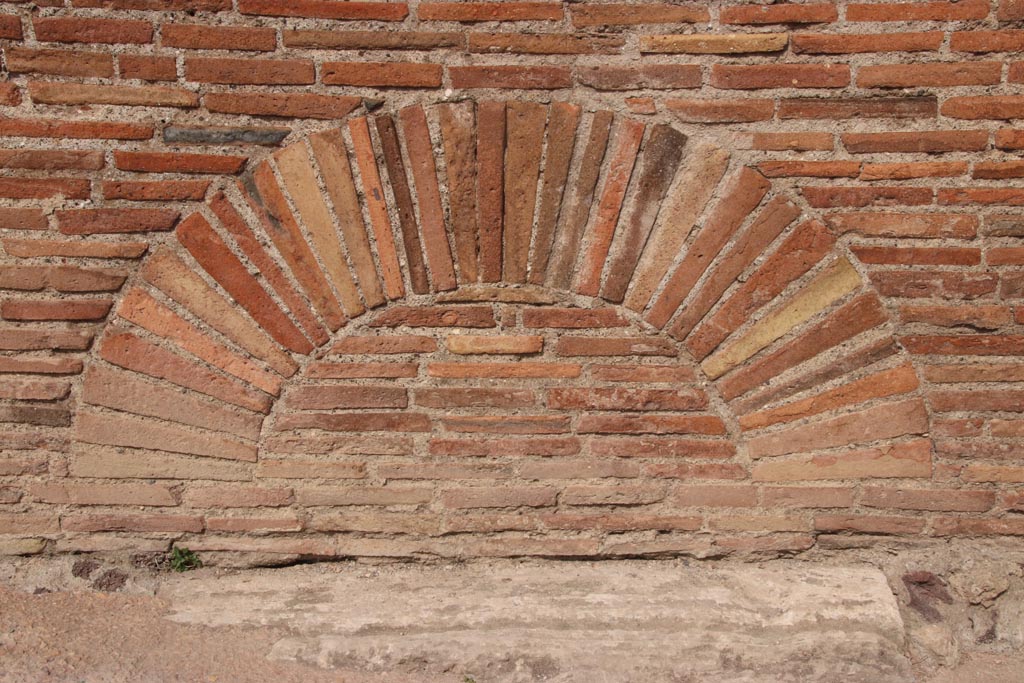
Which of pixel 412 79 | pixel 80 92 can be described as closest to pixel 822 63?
pixel 412 79

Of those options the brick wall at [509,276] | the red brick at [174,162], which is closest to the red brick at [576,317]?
the brick wall at [509,276]

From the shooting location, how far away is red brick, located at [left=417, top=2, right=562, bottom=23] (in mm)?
2150

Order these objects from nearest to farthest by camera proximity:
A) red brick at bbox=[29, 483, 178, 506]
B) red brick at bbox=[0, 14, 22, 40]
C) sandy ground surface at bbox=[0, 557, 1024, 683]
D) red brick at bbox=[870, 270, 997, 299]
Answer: sandy ground surface at bbox=[0, 557, 1024, 683] < red brick at bbox=[0, 14, 22, 40] < red brick at bbox=[870, 270, 997, 299] < red brick at bbox=[29, 483, 178, 506]

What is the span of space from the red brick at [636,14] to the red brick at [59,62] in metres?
1.17

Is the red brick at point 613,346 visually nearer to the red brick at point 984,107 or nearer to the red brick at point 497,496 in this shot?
the red brick at point 497,496

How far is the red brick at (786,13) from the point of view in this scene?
2.14 metres

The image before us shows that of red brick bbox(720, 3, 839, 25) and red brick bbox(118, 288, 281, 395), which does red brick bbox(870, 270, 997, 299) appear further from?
red brick bbox(118, 288, 281, 395)

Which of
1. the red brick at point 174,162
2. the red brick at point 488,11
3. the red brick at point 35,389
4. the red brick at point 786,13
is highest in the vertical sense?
the red brick at point 786,13

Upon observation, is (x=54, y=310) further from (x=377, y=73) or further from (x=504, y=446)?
(x=504, y=446)

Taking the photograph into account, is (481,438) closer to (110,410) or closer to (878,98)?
(110,410)

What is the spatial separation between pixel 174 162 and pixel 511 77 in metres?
0.87

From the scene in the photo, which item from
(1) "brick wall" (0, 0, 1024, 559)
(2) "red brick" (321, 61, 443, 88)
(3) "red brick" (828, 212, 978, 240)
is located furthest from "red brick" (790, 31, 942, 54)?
(2) "red brick" (321, 61, 443, 88)

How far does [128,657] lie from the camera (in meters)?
2.05

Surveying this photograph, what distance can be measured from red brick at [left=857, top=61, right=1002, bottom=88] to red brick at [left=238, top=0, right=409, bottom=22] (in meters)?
1.17
